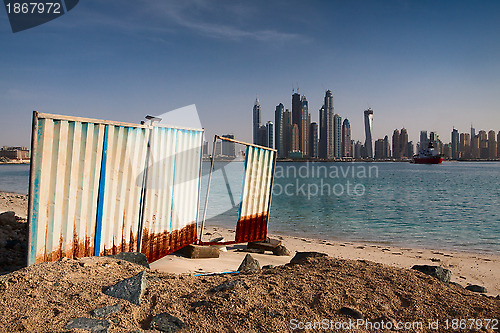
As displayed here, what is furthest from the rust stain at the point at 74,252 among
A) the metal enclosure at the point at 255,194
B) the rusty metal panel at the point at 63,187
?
the metal enclosure at the point at 255,194

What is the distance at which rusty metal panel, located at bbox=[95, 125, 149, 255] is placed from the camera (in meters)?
4.93

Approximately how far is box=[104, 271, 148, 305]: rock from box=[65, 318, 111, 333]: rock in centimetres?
44

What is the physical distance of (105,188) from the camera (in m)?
4.91

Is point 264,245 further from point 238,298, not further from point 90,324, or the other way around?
point 90,324

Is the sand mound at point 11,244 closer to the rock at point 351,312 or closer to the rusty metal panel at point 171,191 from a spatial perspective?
the rusty metal panel at point 171,191

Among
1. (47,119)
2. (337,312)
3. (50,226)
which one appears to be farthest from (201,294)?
(47,119)

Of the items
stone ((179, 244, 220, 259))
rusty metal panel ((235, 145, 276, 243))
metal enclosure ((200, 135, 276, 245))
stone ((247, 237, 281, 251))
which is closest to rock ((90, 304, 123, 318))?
stone ((179, 244, 220, 259))

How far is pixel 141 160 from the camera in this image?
5.49 m

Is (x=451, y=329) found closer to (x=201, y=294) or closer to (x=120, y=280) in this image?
(x=201, y=294)

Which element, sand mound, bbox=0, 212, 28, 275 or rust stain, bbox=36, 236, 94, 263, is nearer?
rust stain, bbox=36, 236, 94, 263

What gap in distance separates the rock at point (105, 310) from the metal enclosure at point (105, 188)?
5.46 feet

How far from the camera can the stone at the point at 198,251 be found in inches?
270

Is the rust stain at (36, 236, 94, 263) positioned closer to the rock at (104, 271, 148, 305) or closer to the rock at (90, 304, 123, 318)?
the rock at (104, 271, 148, 305)

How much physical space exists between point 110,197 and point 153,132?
4.62ft
